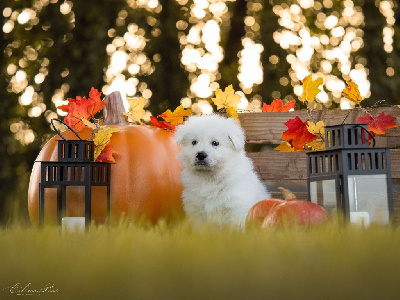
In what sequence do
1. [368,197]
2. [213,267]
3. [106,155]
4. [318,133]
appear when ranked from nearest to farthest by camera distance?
[213,267] < [368,197] < [106,155] < [318,133]

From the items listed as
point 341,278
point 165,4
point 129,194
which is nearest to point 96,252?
point 341,278

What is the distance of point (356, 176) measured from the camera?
6.89 feet

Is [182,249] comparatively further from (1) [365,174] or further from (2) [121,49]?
(2) [121,49]

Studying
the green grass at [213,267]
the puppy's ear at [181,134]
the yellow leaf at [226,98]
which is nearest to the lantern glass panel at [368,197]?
the green grass at [213,267]

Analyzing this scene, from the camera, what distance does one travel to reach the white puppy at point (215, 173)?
8.57 ft

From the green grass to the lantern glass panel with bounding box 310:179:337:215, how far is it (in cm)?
63

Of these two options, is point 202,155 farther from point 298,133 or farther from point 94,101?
point 94,101

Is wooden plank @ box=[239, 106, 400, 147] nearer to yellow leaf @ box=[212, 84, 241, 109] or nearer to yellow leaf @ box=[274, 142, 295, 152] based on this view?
yellow leaf @ box=[274, 142, 295, 152]

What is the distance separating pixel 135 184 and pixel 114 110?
19.4 inches

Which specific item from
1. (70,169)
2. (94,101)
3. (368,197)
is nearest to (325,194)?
(368,197)

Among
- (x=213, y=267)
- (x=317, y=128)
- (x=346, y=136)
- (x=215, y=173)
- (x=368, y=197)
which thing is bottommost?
(x=213, y=267)

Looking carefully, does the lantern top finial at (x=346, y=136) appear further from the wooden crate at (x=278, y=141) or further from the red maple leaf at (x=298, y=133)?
the wooden crate at (x=278, y=141)

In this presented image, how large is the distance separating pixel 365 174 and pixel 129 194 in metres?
1.22

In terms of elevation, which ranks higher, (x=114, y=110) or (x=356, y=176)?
(x=114, y=110)
